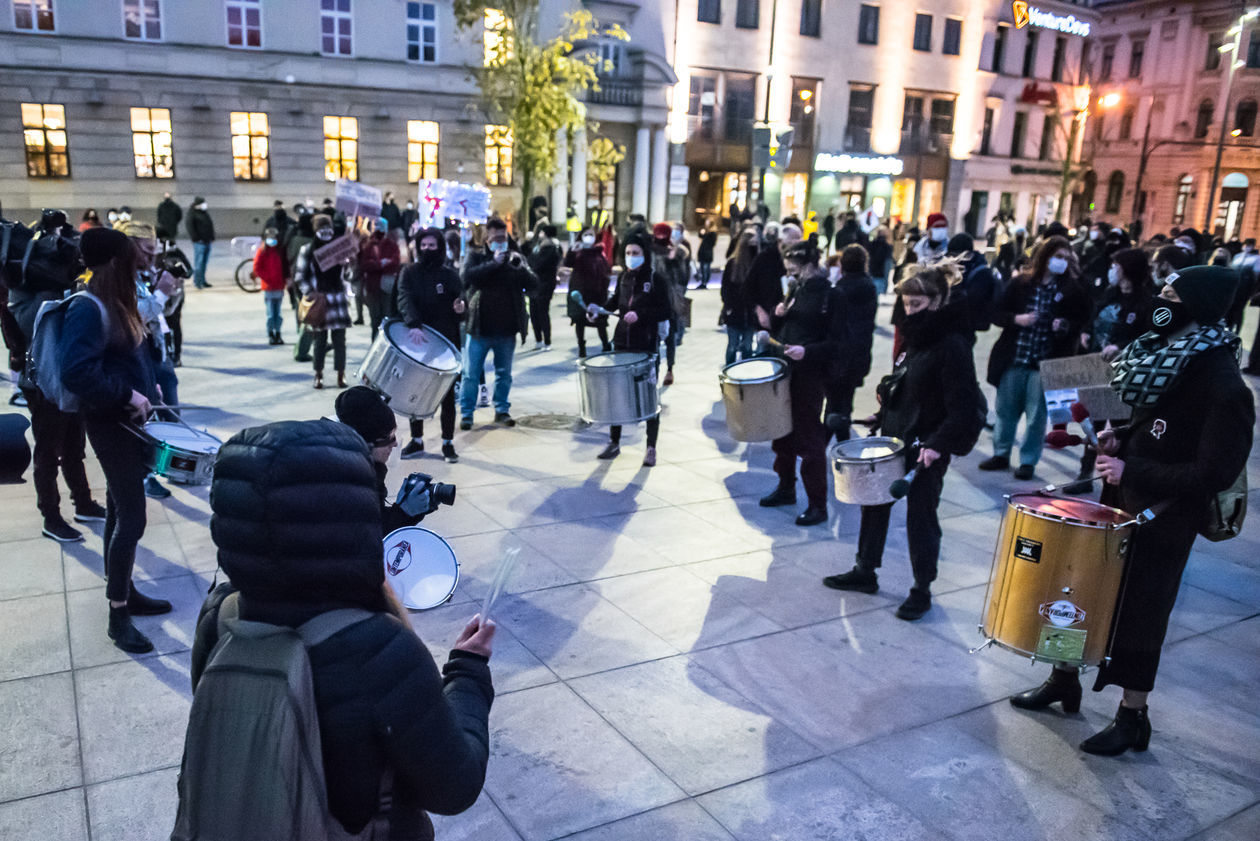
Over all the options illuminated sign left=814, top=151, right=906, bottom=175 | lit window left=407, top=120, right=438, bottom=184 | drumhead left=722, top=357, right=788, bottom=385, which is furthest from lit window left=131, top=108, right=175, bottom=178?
drumhead left=722, top=357, right=788, bottom=385

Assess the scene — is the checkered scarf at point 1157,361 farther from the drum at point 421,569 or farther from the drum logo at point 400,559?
the drum logo at point 400,559

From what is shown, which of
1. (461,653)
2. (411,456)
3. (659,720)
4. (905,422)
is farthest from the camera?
(411,456)

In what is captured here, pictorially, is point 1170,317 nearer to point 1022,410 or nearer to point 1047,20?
point 1022,410

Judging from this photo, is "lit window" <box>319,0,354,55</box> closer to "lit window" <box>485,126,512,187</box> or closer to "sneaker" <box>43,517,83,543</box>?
"lit window" <box>485,126,512,187</box>

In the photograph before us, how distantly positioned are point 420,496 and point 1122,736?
10.4 ft

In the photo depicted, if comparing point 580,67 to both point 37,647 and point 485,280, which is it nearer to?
point 485,280

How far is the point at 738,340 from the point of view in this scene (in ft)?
36.4

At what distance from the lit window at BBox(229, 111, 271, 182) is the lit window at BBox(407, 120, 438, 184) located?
4.25m

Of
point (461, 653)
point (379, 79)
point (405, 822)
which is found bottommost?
point (405, 822)

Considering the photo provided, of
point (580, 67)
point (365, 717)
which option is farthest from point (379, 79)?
point (365, 717)

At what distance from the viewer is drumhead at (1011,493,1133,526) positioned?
402cm

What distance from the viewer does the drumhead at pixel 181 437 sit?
442cm

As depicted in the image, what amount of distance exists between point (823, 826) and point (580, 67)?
24.1m

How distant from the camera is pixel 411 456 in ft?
27.4
